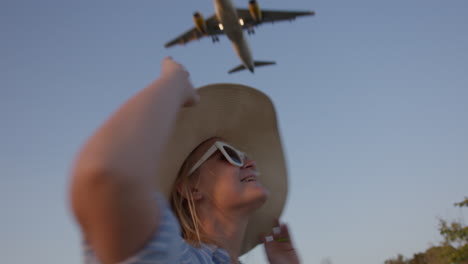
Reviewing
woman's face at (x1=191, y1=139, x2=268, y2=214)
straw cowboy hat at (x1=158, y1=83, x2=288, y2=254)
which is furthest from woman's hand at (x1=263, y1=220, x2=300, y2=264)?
woman's face at (x1=191, y1=139, x2=268, y2=214)

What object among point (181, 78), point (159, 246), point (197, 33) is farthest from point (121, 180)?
point (197, 33)

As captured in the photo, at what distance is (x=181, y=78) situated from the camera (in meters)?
0.98

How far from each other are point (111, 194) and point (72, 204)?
3.3 inches

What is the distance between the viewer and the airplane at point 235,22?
66.9 feet

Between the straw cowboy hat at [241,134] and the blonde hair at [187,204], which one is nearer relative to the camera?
the blonde hair at [187,204]

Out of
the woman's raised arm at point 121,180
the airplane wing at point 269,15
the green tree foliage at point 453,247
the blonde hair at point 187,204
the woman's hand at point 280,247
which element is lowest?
the green tree foliage at point 453,247

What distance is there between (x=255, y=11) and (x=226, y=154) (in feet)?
66.6

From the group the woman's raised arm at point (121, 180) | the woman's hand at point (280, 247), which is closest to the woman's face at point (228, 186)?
the woman's hand at point (280, 247)

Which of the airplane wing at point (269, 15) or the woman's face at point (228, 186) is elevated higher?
the woman's face at point (228, 186)

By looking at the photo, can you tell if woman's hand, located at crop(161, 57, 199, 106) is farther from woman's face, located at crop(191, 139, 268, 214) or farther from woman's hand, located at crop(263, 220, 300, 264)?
woman's hand, located at crop(263, 220, 300, 264)

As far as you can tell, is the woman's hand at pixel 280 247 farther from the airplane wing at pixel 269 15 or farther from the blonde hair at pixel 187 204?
the airplane wing at pixel 269 15

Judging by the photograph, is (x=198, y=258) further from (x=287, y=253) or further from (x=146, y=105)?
(x=146, y=105)

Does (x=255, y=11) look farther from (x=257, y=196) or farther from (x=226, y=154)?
(x=257, y=196)

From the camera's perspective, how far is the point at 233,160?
7.32 feet
